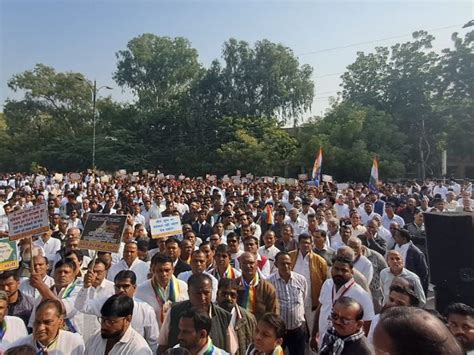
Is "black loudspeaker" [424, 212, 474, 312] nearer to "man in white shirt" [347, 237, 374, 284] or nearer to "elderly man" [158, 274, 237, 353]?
"man in white shirt" [347, 237, 374, 284]

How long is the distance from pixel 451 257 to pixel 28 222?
4.39 m

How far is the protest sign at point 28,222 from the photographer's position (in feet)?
15.9

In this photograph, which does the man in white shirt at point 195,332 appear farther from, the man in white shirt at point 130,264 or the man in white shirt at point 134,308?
the man in white shirt at point 130,264

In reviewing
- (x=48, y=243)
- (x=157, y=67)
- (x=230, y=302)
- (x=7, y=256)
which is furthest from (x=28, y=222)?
(x=157, y=67)

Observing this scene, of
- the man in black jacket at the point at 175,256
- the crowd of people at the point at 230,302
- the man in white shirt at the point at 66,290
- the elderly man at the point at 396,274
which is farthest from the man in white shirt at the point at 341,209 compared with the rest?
the man in white shirt at the point at 66,290

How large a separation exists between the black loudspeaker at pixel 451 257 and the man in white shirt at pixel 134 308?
2813 millimetres

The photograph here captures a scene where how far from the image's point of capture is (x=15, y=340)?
134 inches

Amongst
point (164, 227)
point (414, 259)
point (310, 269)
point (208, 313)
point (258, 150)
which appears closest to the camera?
point (208, 313)

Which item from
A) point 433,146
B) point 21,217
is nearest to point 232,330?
point 21,217

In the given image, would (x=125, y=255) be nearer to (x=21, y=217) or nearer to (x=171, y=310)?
(x=21, y=217)

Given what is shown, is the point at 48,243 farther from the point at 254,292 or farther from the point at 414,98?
the point at 414,98

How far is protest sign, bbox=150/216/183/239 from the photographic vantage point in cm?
645

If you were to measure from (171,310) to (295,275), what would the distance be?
167cm

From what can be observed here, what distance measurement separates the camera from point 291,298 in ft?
15.3
